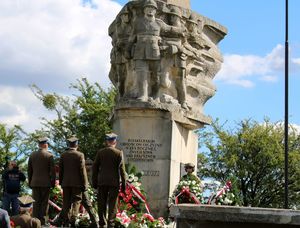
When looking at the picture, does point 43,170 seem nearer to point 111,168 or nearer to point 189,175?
point 111,168

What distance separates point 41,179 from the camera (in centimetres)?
1469

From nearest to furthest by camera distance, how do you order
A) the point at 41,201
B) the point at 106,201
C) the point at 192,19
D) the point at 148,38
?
the point at 106,201
the point at 41,201
the point at 148,38
the point at 192,19

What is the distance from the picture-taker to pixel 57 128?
47594 millimetres

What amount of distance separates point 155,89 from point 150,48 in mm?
1084

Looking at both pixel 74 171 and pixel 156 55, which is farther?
pixel 156 55

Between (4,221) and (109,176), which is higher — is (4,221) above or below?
below

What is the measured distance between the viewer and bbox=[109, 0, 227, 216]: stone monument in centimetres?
1838

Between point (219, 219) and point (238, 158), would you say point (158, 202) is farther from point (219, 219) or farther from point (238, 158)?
point (238, 158)

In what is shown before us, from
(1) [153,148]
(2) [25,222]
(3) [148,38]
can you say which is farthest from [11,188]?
(2) [25,222]

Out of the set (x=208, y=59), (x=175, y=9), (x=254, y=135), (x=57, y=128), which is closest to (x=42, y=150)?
(x=175, y=9)

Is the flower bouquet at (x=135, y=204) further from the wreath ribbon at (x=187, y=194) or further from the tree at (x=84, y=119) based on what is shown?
the tree at (x=84, y=119)

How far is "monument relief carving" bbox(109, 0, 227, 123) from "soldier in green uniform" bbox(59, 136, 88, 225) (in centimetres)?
424

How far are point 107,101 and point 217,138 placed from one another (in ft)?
29.5

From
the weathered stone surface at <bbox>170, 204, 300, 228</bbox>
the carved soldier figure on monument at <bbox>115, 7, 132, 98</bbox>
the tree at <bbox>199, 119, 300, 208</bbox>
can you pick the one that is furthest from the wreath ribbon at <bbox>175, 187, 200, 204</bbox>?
the tree at <bbox>199, 119, 300, 208</bbox>
